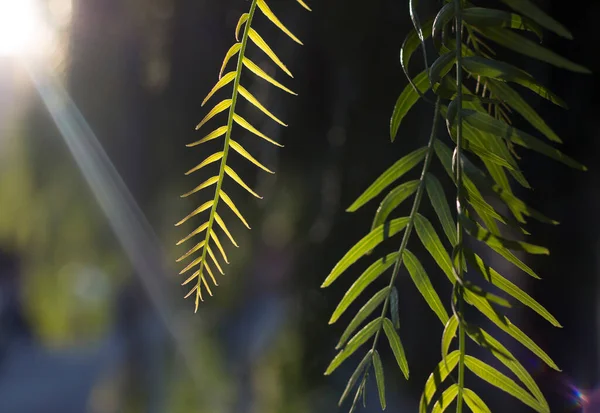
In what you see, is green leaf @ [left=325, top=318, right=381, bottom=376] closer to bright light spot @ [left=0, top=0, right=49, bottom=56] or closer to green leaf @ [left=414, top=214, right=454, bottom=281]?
green leaf @ [left=414, top=214, right=454, bottom=281]

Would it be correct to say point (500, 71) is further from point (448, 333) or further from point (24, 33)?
point (24, 33)

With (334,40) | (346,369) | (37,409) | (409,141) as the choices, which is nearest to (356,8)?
(334,40)

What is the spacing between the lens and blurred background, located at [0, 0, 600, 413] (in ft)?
2.59

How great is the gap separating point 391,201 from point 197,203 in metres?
0.75

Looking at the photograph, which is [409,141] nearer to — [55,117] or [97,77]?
[97,77]

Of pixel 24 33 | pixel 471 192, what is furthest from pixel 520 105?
pixel 24 33

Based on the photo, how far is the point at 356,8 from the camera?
0.85 m

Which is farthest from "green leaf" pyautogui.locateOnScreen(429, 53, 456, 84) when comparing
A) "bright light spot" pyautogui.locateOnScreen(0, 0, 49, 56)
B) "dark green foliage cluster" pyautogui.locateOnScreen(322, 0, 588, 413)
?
"bright light spot" pyautogui.locateOnScreen(0, 0, 49, 56)

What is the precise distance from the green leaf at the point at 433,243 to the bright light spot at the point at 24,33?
97cm

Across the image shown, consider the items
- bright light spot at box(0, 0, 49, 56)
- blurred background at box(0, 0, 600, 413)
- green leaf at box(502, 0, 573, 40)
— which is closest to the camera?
green leaf at box(502, 0, 573, 40)

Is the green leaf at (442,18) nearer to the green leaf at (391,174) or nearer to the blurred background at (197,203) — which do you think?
the green leaf at (391,174)

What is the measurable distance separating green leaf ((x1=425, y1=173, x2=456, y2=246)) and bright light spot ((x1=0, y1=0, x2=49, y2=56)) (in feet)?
3.19

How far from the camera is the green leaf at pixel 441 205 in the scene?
0.58ft

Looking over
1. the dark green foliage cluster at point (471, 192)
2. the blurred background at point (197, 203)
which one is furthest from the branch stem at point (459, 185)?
the blurred background at point (197, 203)
